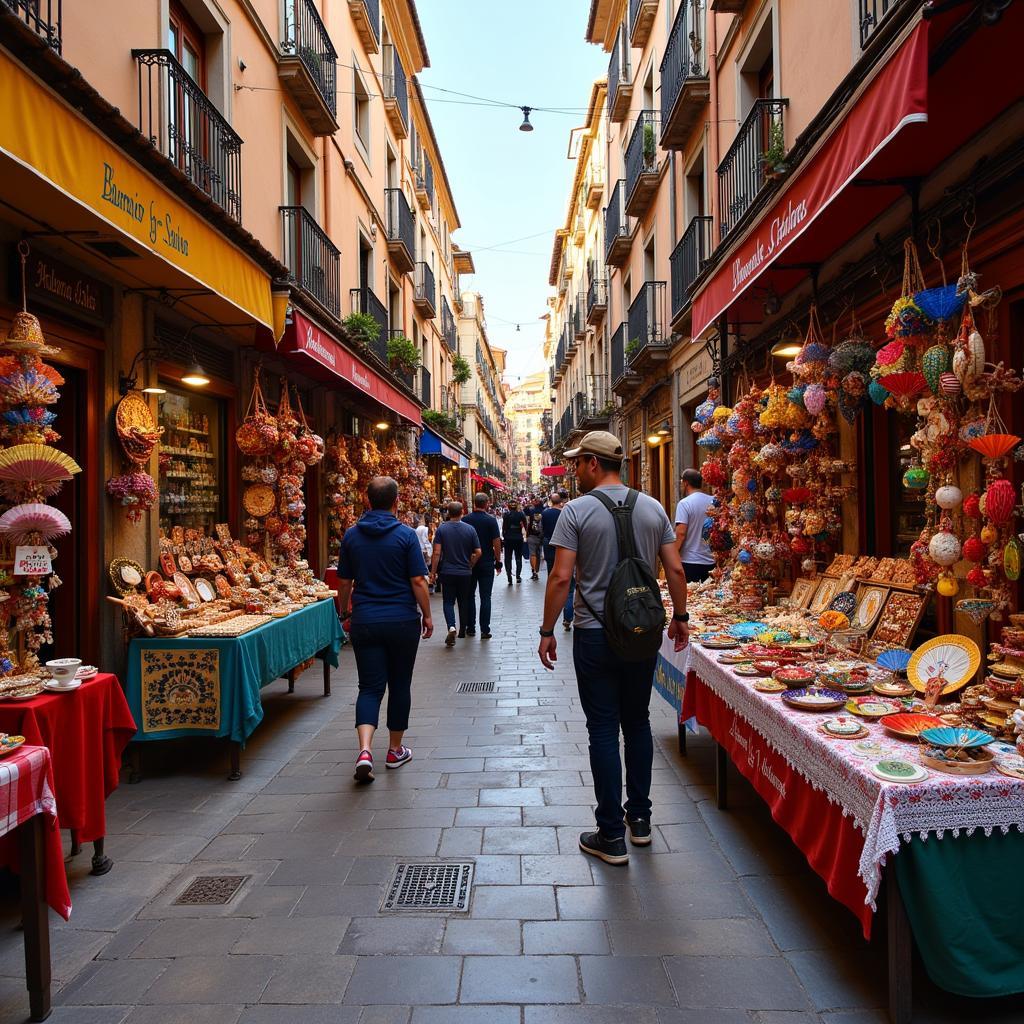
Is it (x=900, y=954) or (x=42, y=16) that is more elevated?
(x=42, y=16)

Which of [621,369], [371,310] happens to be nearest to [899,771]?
[371,310]

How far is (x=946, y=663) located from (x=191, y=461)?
6936 mm

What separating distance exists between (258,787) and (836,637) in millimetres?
3973

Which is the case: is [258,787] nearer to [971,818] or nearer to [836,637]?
[836,637]

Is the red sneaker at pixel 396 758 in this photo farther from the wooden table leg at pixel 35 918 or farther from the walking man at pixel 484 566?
the walking man at pixel 484 566

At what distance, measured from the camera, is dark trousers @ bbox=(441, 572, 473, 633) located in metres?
10.8

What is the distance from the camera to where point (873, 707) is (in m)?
3.60

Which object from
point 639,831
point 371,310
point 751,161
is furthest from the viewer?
point 371,310

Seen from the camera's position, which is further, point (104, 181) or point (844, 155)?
point (104, 181)

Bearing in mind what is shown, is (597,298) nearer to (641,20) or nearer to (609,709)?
(641,20)

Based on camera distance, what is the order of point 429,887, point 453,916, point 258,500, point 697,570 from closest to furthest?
point 453,916, point 429,887, point 258,500, point 697,570

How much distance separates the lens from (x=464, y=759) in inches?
227

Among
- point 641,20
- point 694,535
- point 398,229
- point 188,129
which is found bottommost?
point 694,535

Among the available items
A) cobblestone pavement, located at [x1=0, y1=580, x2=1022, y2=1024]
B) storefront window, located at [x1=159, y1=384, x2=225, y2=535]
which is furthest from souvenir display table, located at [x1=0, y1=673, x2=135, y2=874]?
storefront window, located at [x1=159, y1=384, x2=225, y2=535]
